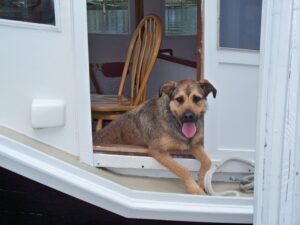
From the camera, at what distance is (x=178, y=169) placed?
2.18m

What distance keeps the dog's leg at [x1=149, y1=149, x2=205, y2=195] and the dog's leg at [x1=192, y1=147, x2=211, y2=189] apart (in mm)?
60

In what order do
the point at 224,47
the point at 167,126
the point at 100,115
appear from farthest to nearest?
the point at 100,115
the point at 167,126
the point at 224,47

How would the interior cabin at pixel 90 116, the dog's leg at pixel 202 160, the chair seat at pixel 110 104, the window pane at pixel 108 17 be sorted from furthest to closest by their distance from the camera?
the window pane at pixel 108 17
the chair seat at pixel 110 104
the dog's leg at pixel 202 160
the interior cabin at pixel 90 116

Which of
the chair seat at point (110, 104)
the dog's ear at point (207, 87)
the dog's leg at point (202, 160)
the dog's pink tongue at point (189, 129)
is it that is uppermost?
the dog's ear at point (207, 87)

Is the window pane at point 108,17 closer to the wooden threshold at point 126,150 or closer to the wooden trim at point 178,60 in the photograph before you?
the wooden trim at point 178,60

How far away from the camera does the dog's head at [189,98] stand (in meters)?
2.08

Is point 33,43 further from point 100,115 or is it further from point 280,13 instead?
point 280,13

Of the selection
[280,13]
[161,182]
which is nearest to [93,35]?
[161,182]

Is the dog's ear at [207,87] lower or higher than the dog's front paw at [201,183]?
higher

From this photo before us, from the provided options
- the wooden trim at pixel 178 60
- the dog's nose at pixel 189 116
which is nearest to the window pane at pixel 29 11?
the dog's nose at pixel 189 116

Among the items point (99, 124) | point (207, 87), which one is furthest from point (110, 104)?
Answer: point (207, 87)

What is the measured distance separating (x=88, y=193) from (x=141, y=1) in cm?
249

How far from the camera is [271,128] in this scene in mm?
1359

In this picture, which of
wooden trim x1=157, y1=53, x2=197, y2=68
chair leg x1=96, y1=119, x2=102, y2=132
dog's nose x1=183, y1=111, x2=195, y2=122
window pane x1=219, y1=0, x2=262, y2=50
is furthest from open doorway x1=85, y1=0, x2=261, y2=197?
wooden trim x1=157, y1=53, x2=197, y2=68
